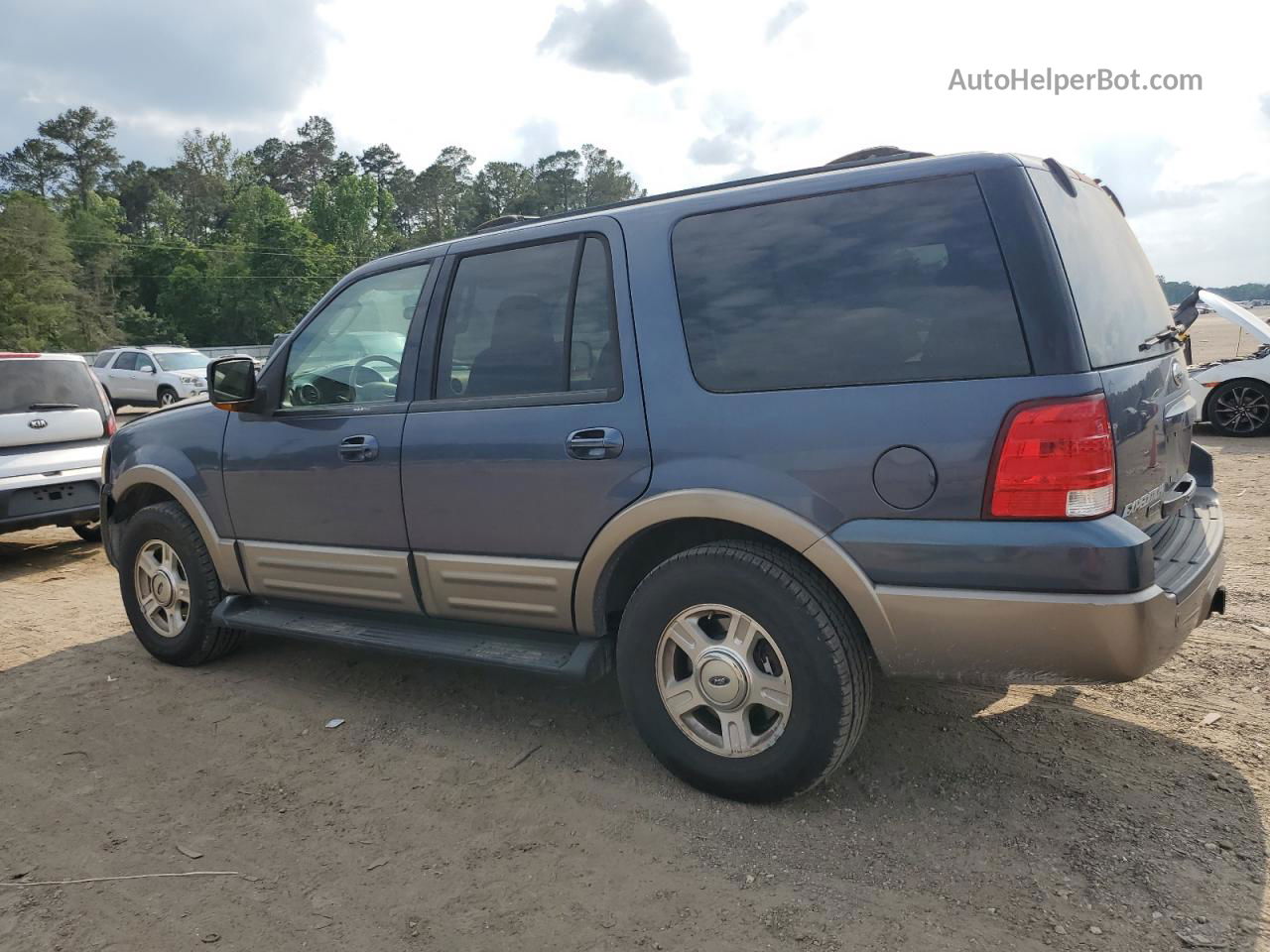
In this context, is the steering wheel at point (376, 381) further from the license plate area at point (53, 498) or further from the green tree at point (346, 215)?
the green tree at point (346, 215)

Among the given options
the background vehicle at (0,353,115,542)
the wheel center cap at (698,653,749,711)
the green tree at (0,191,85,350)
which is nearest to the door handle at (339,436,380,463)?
the wheel center cap at (698,653,749,711)

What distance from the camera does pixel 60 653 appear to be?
16.9 feet

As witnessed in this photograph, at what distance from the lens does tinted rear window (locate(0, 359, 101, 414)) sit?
24.3 feet

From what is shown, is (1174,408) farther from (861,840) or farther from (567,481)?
(567,481)

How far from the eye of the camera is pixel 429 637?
3758mm

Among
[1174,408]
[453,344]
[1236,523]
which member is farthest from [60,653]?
[1236,523]

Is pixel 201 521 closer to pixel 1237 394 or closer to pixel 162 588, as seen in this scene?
pixel 162 588

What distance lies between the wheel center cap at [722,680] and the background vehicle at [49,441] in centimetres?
586

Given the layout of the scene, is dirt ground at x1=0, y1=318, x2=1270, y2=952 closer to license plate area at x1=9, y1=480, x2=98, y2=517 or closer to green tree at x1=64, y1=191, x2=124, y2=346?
license plate area at x1=9, y1=480, x2=98, y2=517

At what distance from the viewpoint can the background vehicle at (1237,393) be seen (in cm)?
1002

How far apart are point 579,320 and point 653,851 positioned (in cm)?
181

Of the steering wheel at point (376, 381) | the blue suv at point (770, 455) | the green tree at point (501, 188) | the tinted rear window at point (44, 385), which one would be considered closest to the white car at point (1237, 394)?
the blue suv at point (770, 455)

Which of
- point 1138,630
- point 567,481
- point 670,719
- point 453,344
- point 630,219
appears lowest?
point 670,719

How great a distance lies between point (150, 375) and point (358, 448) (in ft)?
70.8
